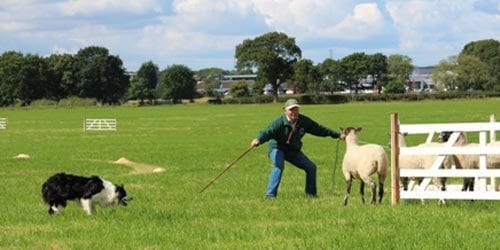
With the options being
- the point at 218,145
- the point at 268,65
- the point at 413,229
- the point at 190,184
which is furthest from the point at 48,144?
the point at 268,65

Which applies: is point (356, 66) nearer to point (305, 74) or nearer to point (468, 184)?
point (305, 74)

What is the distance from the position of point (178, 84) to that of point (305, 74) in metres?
36.4

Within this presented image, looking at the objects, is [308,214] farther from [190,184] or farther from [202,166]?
[202,166]

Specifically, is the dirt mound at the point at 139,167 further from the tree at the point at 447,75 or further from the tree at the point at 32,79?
the tree at the point at 447,75

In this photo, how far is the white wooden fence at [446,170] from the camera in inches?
550

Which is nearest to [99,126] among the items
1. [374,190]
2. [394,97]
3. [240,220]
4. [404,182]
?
[404,182]

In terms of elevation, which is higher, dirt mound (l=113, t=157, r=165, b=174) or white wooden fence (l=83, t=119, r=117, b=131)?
dirt mound (l=113, t=157, r=165, b=174)

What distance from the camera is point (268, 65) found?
16900 cm

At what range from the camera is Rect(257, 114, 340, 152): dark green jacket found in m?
16.8

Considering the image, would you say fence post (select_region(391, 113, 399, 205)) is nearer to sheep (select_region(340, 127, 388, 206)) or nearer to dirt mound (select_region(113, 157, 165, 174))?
sheep (select_region(340, 127, 388, 206))

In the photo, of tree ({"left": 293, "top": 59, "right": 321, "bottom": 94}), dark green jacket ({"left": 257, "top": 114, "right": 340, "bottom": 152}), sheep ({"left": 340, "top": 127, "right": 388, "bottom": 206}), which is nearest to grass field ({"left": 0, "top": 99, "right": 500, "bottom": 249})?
sheep ({"left": 340, "top": 127, "right": 388, "bottom": 206})

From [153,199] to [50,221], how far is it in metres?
4.28

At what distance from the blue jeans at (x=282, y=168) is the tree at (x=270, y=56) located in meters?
150

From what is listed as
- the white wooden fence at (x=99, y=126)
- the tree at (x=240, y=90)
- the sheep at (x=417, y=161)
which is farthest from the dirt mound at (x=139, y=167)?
the tree at (x=240, y=90)
